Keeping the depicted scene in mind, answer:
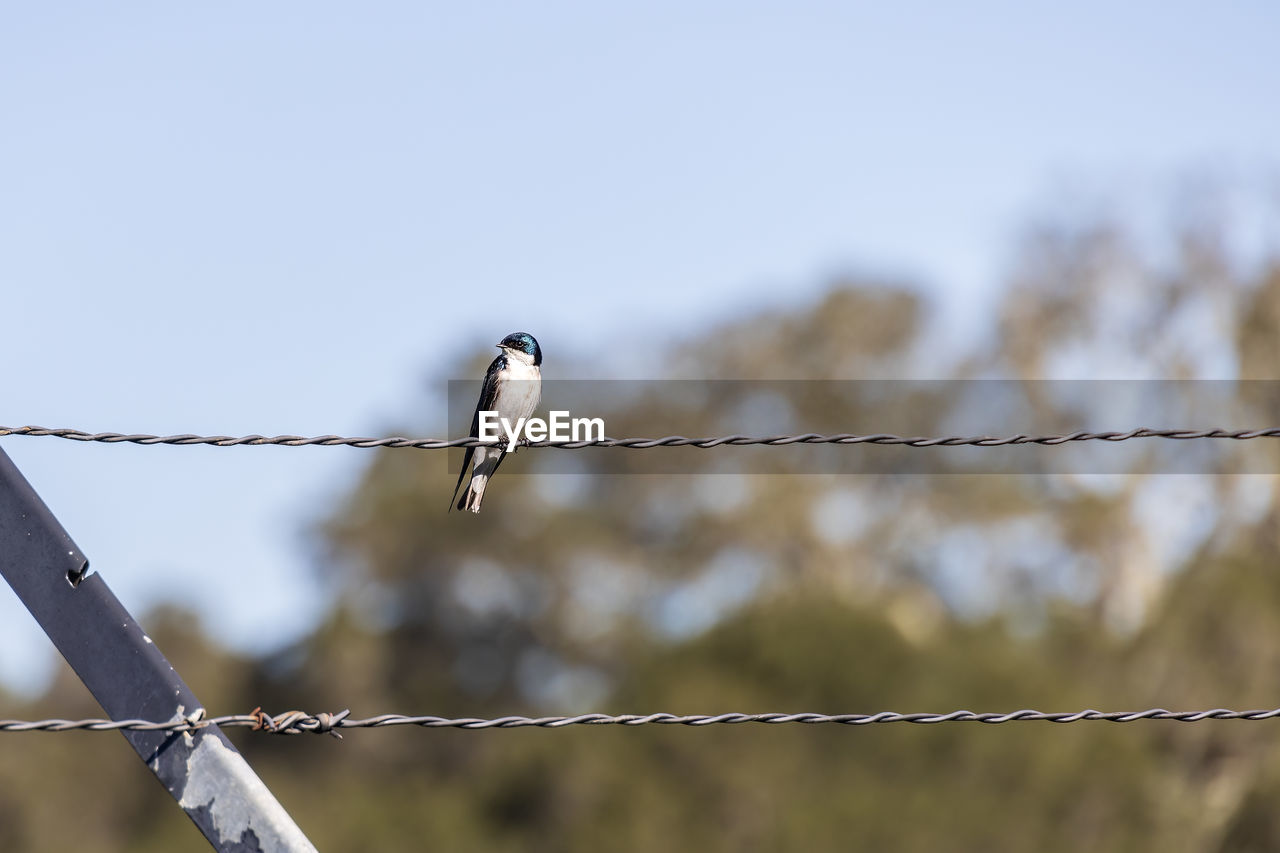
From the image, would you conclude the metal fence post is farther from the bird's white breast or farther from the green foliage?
the green foliage

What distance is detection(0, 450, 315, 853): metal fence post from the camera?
3.23 meters

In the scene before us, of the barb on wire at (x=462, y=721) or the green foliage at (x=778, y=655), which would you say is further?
the green foliage at (x=778, y=655)

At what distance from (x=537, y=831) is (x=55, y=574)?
83.5 feet

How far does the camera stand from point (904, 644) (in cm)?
2720

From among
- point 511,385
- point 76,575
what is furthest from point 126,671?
point 511,385

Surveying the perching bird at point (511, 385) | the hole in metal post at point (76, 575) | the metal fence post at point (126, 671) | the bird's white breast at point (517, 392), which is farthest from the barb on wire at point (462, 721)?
the bird's white breast at point (517, 392)

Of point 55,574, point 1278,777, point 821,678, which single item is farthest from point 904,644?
point 55,574

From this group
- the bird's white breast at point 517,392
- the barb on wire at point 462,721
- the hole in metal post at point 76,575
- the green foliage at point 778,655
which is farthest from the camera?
the green foliage at point 778,655

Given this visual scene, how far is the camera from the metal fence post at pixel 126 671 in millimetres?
3230

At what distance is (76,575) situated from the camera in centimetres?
327

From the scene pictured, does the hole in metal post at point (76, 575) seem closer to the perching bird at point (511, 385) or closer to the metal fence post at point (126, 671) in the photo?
the metal fence post at point (126, 671)

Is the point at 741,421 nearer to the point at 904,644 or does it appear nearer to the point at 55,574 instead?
the point at 904,644

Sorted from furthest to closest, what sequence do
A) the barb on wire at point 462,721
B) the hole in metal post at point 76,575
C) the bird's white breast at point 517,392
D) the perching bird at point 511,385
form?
1. the bird's white breast at point 517,392
2. the perching bird at point 511,385
3. the hole in metal post at point 76,575
4. the barb on wire at point 462,721

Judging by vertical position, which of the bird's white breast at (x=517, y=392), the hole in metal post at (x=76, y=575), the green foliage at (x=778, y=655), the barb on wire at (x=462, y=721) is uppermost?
the hole in metal post at (x=76, y=575)
